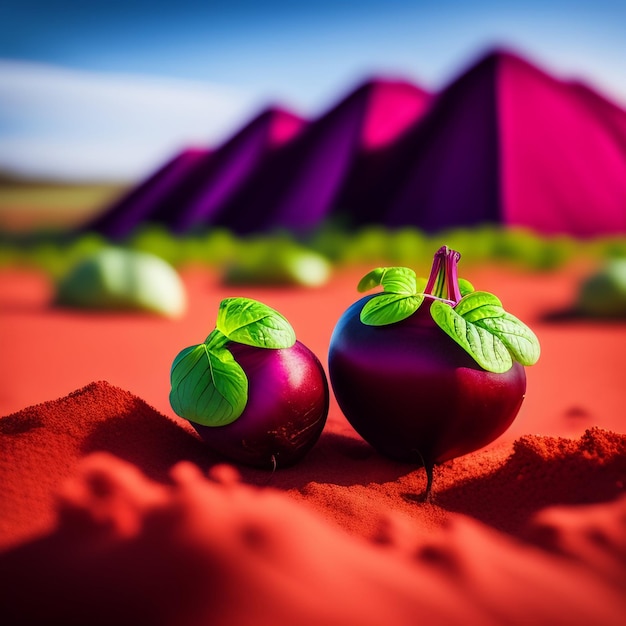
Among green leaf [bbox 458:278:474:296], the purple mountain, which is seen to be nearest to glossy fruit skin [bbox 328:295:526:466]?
green leaf [bbox 458:278:474:296]

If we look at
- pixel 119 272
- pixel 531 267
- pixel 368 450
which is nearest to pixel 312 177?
pixel 531 267

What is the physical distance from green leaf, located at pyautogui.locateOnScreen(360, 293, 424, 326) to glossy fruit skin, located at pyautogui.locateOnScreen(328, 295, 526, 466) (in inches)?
1.3

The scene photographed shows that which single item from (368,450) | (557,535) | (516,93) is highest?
(516,93)

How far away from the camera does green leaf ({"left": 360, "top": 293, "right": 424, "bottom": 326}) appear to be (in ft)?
7.61

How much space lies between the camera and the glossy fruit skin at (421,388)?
226 cm

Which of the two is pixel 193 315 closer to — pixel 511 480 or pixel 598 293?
pixel 598 293

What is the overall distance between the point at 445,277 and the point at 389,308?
0.98ft

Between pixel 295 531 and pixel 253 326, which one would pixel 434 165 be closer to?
pixel 253 326

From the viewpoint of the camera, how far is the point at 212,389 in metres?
2.30

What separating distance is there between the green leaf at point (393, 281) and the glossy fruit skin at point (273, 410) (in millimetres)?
383

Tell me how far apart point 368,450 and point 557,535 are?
3.80 ft

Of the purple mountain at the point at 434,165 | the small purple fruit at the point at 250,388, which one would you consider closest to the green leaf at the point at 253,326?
the small purple fruit at the point at 250,388

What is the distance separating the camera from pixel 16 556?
1.58 metres

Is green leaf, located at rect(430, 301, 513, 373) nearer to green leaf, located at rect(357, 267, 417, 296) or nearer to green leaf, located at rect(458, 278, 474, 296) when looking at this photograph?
green leaf, located at rect(357, 267, 417, 296)
